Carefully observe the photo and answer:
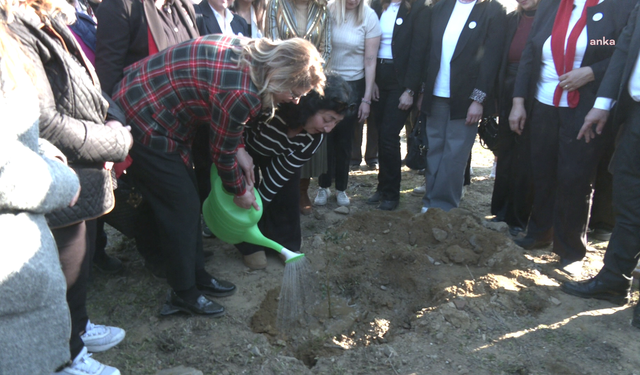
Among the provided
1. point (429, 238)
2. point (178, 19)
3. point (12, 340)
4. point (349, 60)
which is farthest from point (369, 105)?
point (12, 340)

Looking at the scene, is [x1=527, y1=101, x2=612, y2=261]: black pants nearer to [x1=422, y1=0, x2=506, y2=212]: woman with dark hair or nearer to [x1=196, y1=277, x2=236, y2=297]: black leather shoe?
[x1=422, y1=0, x2=506, y2=212]: woman with dark hair

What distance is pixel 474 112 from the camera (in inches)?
162

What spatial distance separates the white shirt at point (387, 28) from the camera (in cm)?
454

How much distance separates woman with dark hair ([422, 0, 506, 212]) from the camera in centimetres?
403

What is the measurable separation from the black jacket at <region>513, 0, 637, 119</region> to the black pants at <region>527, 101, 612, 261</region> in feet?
0.44

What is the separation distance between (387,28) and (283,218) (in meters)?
2.14

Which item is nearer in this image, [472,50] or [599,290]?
[599,290]

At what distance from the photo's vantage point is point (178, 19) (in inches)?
123

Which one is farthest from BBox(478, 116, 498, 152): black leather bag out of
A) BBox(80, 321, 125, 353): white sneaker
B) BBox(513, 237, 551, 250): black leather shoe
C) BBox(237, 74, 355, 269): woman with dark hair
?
BBox(80, 321, 125, 353): white sneaker

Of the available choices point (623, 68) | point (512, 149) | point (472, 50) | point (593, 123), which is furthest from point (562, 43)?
point (512, 149)

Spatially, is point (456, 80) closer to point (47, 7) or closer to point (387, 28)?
point (387, 28)

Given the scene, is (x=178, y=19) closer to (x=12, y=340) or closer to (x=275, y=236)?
(x=275, y=236)

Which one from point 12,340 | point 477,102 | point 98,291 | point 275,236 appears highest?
point 477,102

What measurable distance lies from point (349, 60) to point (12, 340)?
3.65 m
